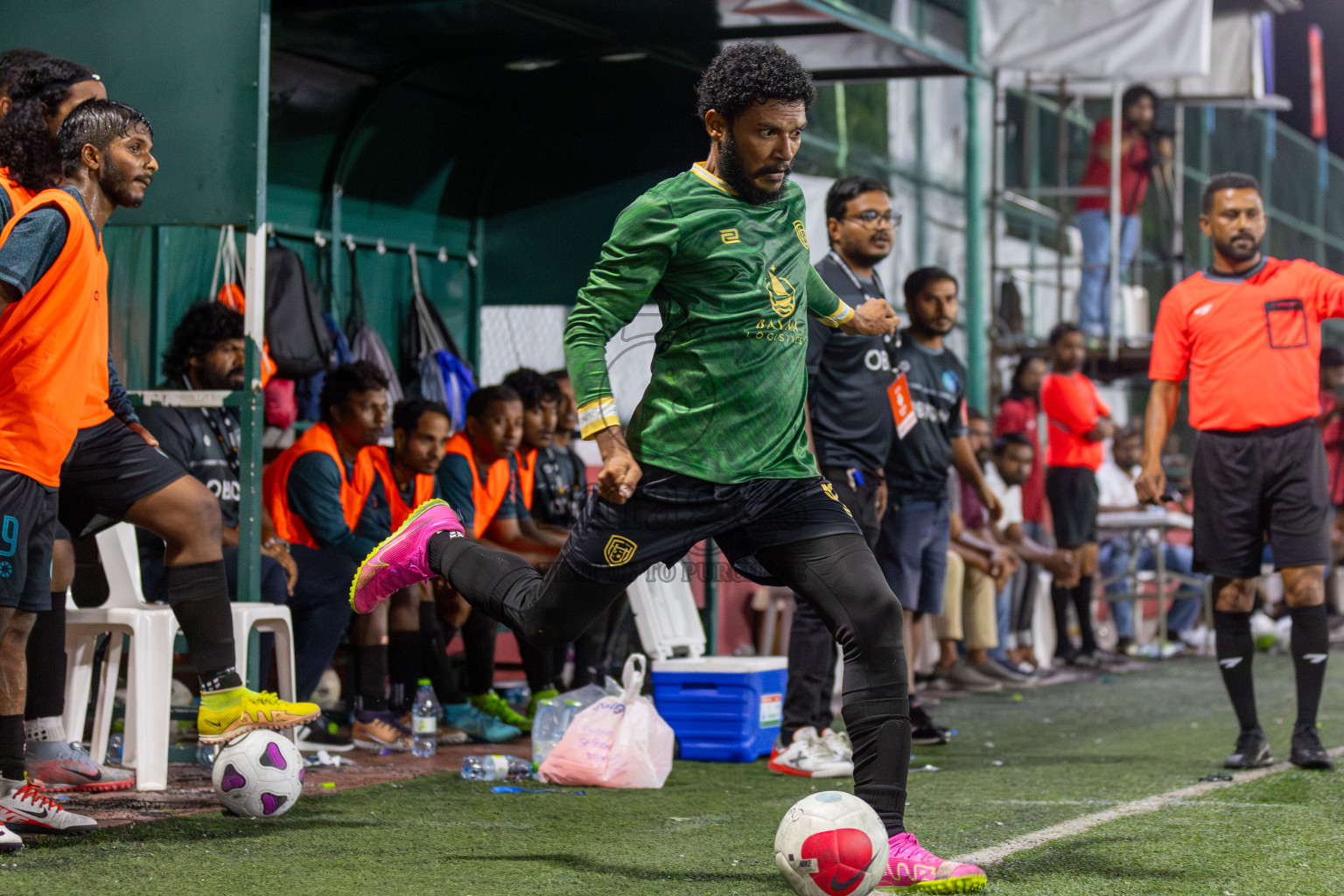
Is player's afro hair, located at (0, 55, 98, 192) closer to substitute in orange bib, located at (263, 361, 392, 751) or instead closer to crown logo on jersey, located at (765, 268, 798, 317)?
crown logo on jersey, located at (765, 268, 798, 317)

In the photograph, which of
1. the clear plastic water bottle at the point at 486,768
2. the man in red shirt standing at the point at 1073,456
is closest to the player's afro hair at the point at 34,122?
the clear plastic water bottle at the point at 486,768

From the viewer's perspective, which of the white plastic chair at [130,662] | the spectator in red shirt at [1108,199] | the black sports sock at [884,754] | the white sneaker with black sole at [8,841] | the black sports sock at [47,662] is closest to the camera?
the black sports sock at [884,754]

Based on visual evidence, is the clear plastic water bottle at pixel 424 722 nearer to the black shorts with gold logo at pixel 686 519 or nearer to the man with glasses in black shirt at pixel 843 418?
the man with glasses in black shirt at pixel 843 418

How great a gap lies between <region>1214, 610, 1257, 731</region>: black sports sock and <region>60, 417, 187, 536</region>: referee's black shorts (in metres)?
4.01

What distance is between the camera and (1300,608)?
632cm

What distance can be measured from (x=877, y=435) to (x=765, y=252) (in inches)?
97.2

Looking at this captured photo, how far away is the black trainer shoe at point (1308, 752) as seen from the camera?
612cm

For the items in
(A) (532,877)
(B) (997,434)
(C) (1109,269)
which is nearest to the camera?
(A) (532,877)

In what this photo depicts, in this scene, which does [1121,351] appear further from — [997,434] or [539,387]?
[539,387]

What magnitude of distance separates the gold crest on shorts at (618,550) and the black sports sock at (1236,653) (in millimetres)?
3212

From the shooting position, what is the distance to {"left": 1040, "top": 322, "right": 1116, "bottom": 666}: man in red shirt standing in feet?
37.4

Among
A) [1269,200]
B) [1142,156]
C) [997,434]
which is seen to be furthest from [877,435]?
[1269,200]

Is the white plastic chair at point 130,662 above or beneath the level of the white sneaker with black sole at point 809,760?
above

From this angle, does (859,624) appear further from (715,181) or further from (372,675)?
(372,675)
